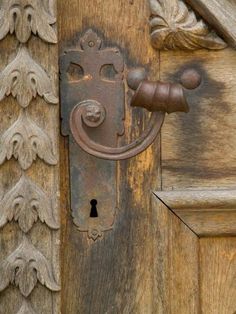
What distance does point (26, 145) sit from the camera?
60.7 inches

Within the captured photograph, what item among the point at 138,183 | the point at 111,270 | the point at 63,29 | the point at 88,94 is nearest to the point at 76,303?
the point at 111,270

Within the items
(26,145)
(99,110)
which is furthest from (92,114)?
(26,145)

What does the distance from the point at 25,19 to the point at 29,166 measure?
218 millimetres

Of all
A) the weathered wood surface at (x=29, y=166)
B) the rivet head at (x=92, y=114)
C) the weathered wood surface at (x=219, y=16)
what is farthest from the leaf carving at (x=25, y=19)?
the weathered wood surface at (x=219, y=16)

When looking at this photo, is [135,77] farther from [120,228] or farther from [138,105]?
[120,228]

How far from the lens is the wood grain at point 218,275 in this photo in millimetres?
1590

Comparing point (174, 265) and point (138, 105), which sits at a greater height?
point (138, 105)

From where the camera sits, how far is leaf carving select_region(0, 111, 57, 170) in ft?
5.06

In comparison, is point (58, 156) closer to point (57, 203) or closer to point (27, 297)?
point (57, 203)

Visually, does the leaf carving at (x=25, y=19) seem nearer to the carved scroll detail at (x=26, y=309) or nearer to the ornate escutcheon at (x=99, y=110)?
the ornate escutcheon at (x=99, y=110)

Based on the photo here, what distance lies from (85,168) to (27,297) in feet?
0.72

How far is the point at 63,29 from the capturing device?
5.29ft

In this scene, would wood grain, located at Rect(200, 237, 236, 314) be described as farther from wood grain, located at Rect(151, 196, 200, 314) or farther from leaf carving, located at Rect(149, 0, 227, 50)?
leaf carving, located at Rect(149, 0, 227, 50)

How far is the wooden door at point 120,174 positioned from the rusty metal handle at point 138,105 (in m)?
0.03
